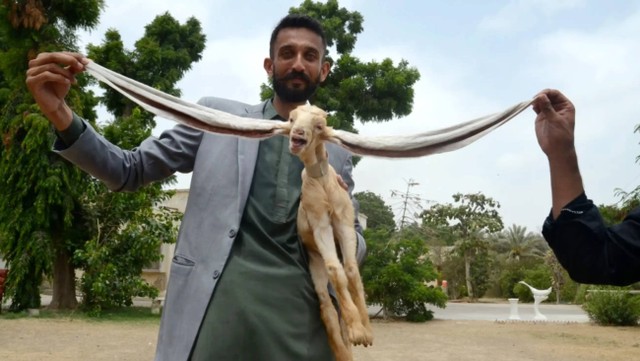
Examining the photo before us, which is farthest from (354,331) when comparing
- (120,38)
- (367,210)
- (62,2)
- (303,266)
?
(367,210)

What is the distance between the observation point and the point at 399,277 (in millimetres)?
16156

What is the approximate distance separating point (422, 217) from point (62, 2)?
22.2m

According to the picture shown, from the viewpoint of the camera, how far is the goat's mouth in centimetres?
176

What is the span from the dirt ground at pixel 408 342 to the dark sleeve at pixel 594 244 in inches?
334

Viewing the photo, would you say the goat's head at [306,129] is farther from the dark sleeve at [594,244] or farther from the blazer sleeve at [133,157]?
the dark sleeve at [594,244]

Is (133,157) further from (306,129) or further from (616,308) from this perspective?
(616,308)

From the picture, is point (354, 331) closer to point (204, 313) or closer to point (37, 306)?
point (204, 313)

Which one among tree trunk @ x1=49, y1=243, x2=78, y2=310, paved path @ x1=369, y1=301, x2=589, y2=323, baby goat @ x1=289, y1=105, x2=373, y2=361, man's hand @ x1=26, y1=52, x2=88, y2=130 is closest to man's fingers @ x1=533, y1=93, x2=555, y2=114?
baby goat @ x1=289, y1=105, x2=373, y2=361

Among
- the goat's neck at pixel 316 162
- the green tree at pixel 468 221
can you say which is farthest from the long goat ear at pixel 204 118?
the green tree at pixel 468 221

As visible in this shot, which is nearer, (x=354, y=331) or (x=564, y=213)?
(x=564, y=213)

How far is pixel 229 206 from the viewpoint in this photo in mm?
2016

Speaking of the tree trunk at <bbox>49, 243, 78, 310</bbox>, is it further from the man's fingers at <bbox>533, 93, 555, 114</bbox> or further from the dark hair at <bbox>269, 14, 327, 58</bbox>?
the man's fingers at <bbox>533, 93, 555, 114</bbox>

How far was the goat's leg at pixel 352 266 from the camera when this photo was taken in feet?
6.08

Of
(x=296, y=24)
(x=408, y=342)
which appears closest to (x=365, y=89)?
(x=408, y=342)
